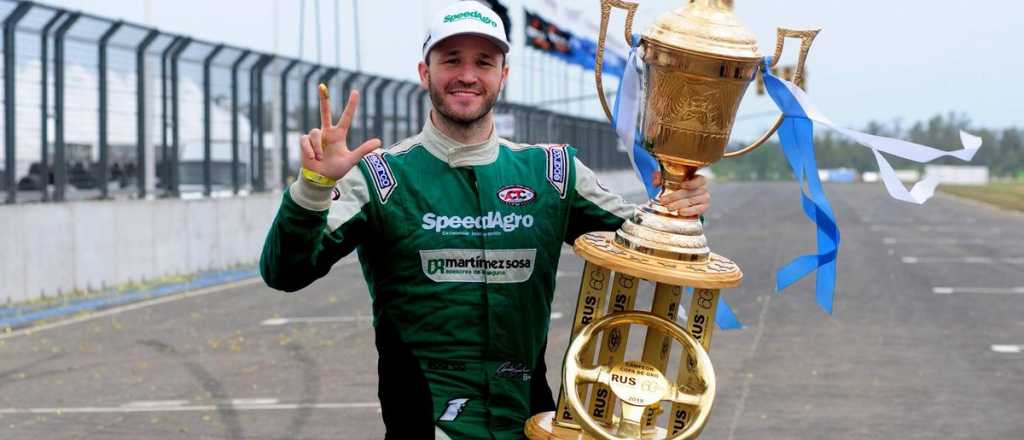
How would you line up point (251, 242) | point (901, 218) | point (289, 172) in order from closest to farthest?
point (251, 242) → point (289, 172) → point (901, 218)

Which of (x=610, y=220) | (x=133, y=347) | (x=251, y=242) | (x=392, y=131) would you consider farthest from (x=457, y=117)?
(x=392, y=131)

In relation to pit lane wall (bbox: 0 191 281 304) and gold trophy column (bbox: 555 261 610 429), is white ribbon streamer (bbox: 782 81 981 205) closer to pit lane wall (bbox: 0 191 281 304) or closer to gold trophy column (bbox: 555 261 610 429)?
gold trophy column (bbox: 555 261 610 429)

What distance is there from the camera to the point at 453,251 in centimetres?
370

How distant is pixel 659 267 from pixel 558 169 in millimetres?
667

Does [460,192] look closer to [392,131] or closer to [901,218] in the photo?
[392,131]

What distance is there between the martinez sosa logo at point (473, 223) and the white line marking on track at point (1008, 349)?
8992 mm

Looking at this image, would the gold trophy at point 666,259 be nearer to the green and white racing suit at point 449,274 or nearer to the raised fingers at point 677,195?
the raised fingers at point 677,195

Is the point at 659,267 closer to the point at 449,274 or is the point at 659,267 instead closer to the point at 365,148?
the point at 449,274

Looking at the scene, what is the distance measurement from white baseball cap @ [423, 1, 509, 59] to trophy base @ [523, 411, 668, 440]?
3.09 ft

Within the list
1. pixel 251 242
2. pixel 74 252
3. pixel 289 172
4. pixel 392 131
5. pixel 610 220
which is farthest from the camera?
pixel 392 131

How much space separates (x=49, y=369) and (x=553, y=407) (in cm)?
797

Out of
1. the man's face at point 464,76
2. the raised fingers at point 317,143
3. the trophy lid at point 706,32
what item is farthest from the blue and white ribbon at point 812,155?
the raised fingers at point 317,143

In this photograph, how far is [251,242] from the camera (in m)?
21.9

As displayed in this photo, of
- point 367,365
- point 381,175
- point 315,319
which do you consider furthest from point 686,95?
point 315,319
